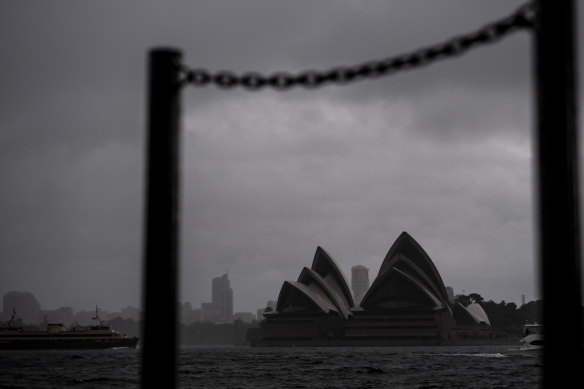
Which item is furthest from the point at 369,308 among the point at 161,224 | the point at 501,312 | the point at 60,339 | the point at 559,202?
the point at 559,202

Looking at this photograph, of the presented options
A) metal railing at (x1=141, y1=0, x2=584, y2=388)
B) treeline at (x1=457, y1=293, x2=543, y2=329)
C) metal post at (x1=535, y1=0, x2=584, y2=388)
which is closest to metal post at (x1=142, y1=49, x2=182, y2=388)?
metal railing at (x1=141, y1=0, x2=584, y2=388)

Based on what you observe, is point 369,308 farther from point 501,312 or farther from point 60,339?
point 501,312

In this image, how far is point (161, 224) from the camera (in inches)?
204

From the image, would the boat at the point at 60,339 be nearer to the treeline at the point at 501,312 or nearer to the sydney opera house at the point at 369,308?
the sydney opera house at the point at 369,308

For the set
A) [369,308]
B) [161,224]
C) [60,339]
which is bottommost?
[60,339]

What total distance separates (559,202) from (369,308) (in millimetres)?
122337

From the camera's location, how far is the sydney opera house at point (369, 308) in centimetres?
11825

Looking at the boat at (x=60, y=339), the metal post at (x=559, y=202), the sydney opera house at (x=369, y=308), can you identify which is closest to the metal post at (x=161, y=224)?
the metal post at (x=559, y=202)

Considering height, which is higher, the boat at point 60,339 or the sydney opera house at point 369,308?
the sydney opera house at point 369,308

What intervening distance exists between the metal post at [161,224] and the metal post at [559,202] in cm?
207

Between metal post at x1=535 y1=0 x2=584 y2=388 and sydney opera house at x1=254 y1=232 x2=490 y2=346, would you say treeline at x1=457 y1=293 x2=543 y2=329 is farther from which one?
metal post at x1=535 y1=0 x2=584 y2=388

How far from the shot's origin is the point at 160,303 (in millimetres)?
5102

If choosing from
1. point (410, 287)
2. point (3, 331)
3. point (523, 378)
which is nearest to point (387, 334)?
point (410, 287)

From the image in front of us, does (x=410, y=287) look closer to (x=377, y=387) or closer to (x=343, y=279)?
(x=343, y=279)
